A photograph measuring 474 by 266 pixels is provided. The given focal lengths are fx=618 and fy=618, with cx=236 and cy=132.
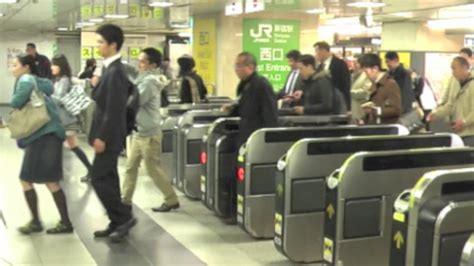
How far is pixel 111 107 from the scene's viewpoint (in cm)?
464

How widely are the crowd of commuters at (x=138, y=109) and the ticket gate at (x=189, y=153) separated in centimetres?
52

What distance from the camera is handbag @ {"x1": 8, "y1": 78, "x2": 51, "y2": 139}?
4879mm

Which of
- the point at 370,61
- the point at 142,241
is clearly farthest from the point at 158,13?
the point at 142,241

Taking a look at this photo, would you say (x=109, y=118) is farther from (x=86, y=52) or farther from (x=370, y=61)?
(x=86, y=52)

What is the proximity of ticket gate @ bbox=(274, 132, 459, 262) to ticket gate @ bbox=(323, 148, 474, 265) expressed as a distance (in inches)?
18.1

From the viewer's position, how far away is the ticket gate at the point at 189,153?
650 centimetres

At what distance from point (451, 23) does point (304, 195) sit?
38.5 ft

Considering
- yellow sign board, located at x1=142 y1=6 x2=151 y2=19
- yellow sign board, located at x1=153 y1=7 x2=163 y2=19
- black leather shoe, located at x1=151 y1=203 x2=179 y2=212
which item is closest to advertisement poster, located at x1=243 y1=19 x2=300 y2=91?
yellow sign board, located at x1=153 y1=7 x2=163 y2=19

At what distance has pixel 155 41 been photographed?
77.9 feet

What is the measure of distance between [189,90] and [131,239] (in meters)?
3.15

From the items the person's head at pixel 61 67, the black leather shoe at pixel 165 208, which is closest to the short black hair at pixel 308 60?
the black leather shoe at pixel 165 208

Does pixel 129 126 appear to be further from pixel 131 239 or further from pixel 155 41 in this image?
pixel 155 41

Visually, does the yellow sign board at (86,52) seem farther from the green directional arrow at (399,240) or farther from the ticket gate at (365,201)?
the green directional arrow at (399,240)

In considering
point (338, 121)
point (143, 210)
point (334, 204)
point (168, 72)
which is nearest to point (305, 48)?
point (168, 72)
